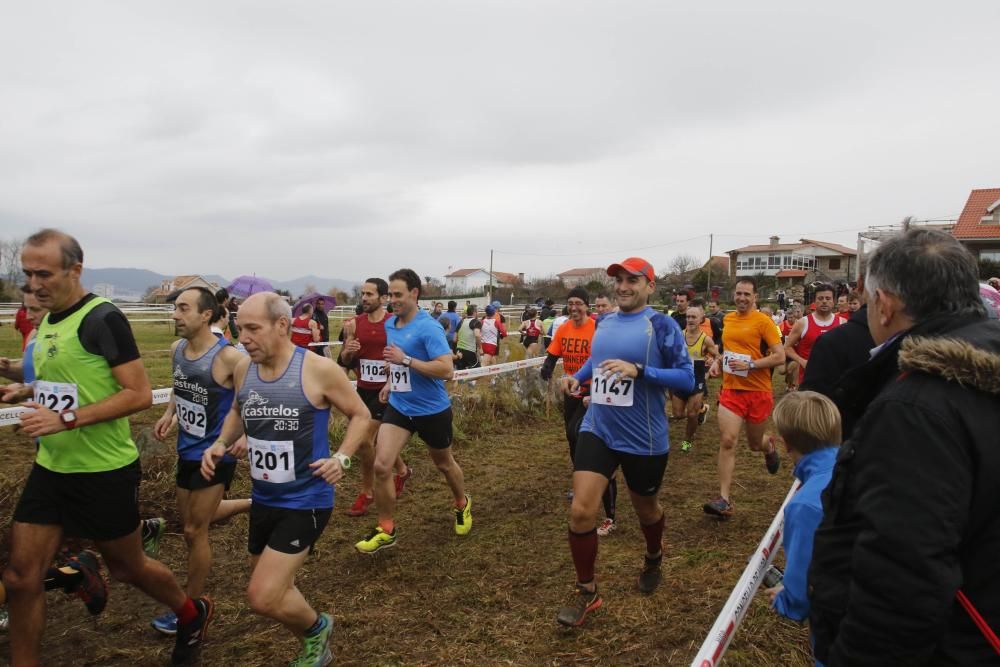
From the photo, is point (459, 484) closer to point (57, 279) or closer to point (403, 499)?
point (403, 499)

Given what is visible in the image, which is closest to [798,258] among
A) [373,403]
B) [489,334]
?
[489,334]

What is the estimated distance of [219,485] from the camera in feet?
12.5

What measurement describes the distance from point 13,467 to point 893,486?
7808 millimetres

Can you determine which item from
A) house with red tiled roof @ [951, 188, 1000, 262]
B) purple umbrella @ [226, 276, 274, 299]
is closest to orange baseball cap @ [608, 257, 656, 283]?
purple umbrella @ [226, 276, 274, 299]

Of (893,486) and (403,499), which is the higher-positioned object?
(893,486)

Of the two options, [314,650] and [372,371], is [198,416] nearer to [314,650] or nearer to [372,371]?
[314,650]

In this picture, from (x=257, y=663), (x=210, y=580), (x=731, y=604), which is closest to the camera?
(x=731, y=604)

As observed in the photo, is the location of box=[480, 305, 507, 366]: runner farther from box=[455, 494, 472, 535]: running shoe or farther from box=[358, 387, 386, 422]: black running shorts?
box=[455, 494, 472, 535]: running shoe

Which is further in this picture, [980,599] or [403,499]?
[403,499]

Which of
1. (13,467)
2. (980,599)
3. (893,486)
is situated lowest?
(13,467)

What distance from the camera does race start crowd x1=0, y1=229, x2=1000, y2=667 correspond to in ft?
4.48

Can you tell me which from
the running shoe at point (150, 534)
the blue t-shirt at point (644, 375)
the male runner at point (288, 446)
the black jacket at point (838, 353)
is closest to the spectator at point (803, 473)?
the black jacket at point (838, 353)

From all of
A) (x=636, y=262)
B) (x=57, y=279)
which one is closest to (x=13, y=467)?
(x=57, y=279)

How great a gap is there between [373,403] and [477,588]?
240 centimetres
